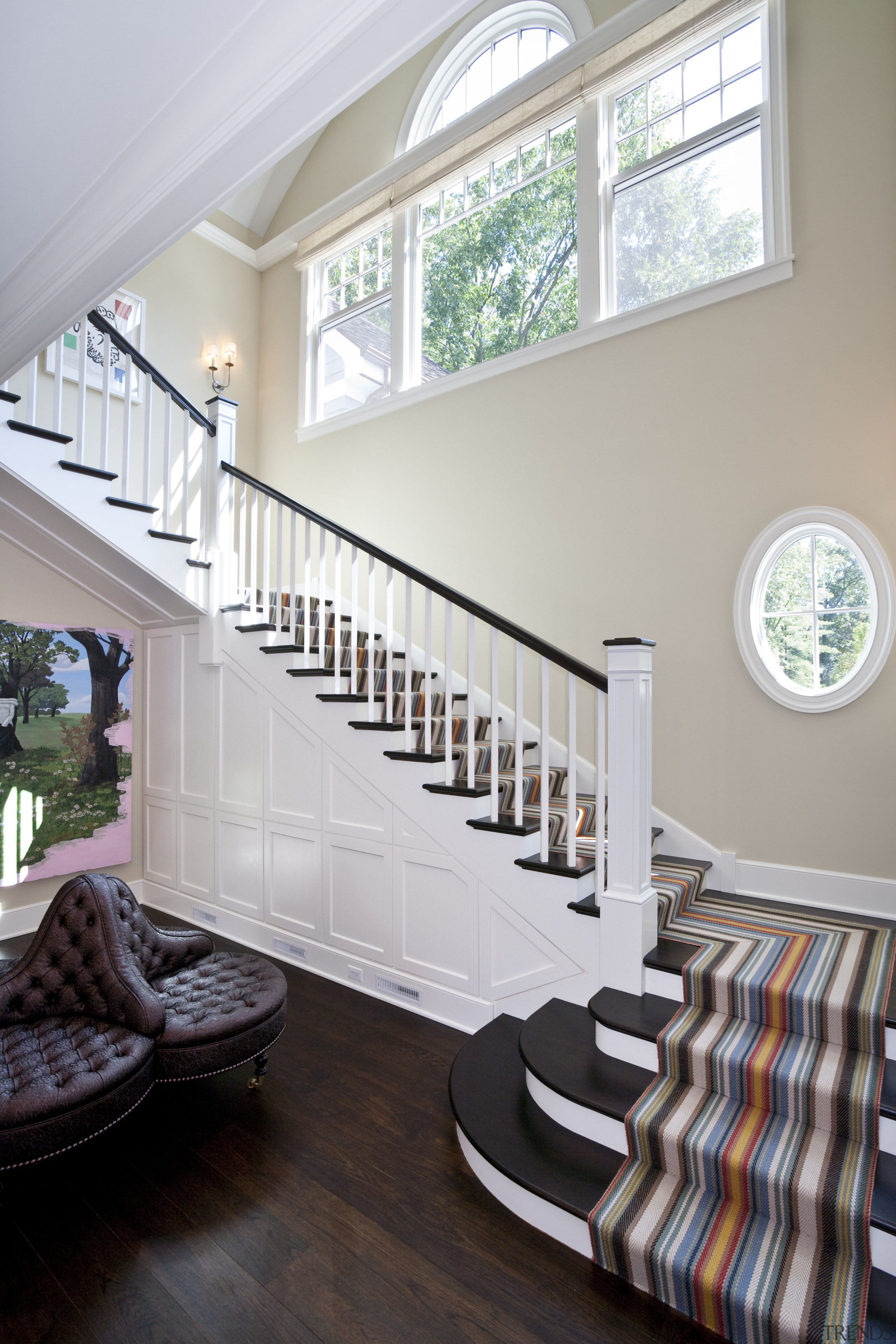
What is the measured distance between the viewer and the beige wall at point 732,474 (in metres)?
3.32

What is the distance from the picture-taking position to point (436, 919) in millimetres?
3412

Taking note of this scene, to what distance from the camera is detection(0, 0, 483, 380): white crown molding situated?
1.20 meters

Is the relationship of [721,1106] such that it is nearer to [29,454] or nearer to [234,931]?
[234,931]

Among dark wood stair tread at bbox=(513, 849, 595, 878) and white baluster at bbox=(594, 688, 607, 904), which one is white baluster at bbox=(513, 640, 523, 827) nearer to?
dark wood stair tread at bbox=(513, 849, 595, 878)

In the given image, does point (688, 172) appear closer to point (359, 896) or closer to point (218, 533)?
point (218, 533)

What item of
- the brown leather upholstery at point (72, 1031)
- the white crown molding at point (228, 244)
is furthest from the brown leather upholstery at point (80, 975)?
the white crown molding at point (228, 244)

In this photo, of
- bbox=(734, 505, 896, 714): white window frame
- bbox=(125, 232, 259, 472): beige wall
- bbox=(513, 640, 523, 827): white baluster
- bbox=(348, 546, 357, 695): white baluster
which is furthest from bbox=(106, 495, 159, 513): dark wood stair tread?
bbox=(734, 505, 896, 714): white window frame

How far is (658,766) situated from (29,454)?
12.5 feet

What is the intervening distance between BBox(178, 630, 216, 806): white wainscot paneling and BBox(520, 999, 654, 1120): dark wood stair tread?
2.86 m

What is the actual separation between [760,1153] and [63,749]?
4.62 meters

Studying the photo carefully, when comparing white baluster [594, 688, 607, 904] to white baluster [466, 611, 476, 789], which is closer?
white baluster [594, 688, 607, 904]

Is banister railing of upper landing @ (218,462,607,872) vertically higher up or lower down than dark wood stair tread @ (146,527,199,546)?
lower down

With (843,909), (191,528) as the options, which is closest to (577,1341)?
(843,909)

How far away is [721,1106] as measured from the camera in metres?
2.18
